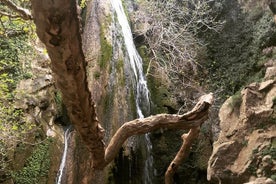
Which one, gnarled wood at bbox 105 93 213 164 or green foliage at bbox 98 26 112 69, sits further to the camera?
green foliage at bbox 98 26 112 69

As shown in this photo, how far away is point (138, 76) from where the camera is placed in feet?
27.6

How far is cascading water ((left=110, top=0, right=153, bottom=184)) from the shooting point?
744 cm

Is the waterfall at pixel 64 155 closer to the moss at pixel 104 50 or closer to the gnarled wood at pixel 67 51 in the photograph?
the moss at pixel 104 50

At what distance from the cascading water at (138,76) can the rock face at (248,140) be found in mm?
1995

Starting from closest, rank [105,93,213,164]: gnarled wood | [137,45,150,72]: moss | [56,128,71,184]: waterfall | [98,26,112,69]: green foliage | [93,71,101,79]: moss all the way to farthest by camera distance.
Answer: [105,93,213,164]: gnarled wood
[56,128,71,184]: waterfall
[93,71,101,79]: moss
[98,26,112,69]: green foliage
[137,45,150,72]: moss

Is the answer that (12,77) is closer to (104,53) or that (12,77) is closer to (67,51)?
(104,53)

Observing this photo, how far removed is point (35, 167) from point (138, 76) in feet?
11.8

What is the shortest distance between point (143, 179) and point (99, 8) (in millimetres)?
4991

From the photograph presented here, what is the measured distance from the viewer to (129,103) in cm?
732

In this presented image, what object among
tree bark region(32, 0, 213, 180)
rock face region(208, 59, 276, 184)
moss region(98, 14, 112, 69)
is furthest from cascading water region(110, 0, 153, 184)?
tree bark region(32, 0, 213, 180)

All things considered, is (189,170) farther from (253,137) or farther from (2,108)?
(2,108)

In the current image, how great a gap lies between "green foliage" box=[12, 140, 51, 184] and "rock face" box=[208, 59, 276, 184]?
3.45 m

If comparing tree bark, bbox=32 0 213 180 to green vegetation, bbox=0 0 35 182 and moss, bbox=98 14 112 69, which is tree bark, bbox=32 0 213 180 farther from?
moss, bbox=98 14 112 69

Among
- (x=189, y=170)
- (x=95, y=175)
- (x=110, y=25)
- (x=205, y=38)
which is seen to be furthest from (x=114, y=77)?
(x=205, y=38)
